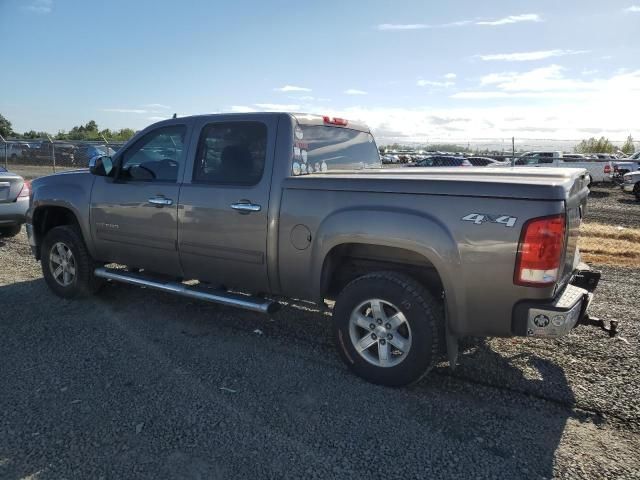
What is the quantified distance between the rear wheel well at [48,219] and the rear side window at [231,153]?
2071 mm

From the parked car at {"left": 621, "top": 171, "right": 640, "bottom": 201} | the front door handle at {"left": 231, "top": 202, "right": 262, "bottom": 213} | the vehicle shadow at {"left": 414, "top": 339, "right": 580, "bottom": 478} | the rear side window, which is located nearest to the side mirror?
the rear side window

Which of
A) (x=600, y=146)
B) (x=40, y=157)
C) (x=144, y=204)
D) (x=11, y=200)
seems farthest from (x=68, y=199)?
(x=600, y=146)

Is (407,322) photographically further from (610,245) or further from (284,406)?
(610,245)

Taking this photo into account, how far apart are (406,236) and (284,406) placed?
54.9 inches

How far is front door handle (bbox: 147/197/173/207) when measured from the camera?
469 cm

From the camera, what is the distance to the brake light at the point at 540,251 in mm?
3000

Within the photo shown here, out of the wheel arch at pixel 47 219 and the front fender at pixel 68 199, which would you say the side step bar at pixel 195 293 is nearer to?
the front fender at pixel 68 199

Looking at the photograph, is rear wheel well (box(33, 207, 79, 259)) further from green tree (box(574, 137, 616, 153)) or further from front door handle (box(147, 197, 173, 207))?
green tree (box(574, 137, 616, 153))

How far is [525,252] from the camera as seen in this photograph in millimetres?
3039

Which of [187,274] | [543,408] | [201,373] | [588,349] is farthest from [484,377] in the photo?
[187,274]

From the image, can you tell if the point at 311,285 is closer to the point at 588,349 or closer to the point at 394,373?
the point at 394,373

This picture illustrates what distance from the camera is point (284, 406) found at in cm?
343

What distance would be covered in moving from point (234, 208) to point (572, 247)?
2.60 meters

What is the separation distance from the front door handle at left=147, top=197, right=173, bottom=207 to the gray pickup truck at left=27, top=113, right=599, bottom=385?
16 millimetres
